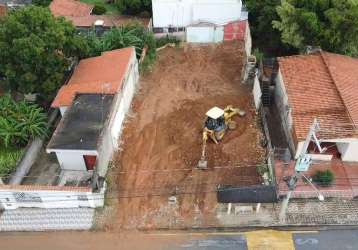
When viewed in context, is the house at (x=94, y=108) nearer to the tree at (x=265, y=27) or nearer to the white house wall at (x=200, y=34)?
the white house wall at (x=200, y=34)

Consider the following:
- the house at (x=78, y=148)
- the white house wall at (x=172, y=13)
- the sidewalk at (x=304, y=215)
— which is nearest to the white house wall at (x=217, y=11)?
the white house wall at (x=172, y=13)

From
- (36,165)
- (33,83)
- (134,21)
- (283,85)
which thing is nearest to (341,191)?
(283,85)

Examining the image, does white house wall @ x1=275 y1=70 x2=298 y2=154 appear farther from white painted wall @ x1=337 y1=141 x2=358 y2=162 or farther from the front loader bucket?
the front loader bucket

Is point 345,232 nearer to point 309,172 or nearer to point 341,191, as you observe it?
point 341,191

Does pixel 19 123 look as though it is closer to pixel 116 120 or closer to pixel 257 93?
pixel 116 120

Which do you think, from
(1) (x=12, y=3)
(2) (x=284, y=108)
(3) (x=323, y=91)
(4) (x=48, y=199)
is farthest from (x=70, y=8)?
(3) (x=323, y=91)

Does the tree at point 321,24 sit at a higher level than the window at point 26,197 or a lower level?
higher

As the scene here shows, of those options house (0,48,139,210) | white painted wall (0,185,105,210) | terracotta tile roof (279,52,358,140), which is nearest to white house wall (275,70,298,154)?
terracotta tile roof (279,52,358,140)
